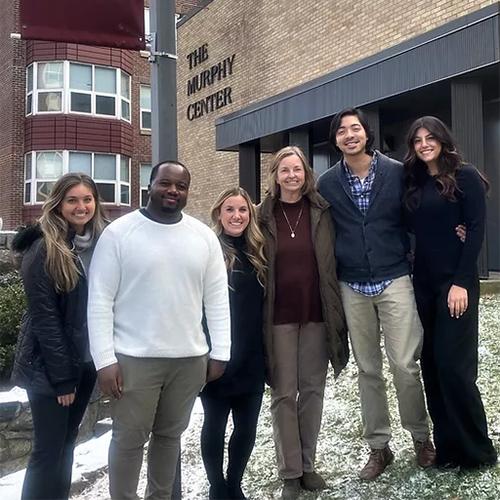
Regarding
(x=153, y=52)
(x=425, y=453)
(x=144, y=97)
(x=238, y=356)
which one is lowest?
(x=425, y=453)

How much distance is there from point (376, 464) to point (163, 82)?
248cm

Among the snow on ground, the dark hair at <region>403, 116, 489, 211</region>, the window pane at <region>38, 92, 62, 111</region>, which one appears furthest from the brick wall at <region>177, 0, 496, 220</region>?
the dark hair at <region>403, 116, 489, 211</region>

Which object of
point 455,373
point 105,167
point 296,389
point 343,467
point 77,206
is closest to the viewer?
point 77,206

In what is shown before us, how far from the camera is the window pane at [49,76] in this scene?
77.7 ft

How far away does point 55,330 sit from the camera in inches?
111

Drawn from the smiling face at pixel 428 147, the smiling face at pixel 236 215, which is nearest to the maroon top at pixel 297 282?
the smiling face at pixel 236 215

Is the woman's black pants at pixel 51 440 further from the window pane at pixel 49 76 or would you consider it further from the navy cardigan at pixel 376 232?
the window pane at pixel 49 76

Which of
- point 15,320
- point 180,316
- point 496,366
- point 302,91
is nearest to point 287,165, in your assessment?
point 180,316

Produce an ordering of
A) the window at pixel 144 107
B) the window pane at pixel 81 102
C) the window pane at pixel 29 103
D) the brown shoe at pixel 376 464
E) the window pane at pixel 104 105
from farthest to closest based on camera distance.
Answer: the window at pixel 144 107 → the window pane at pixel 104 105 → the window pane at pixel 29 103 → the window pane at pixel 81 102 → the brown shoe at pixel 376 464

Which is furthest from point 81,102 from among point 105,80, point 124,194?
point 124,194

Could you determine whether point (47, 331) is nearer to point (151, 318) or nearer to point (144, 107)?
point (151, 318)

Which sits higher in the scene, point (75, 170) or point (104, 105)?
point (104, 105)

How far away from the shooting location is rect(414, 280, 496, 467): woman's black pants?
3229mm

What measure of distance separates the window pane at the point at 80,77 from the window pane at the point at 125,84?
4.71 feet
